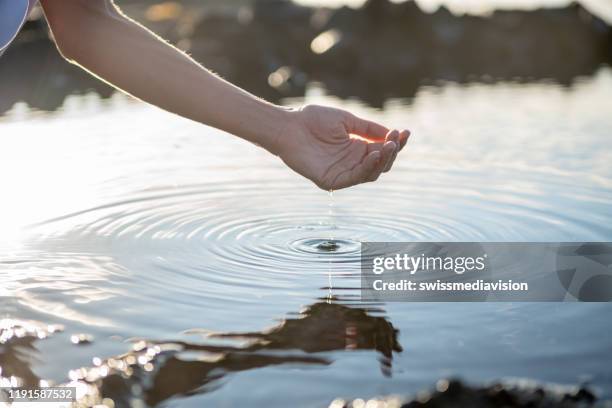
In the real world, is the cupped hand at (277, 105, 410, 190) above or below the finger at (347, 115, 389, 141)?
below

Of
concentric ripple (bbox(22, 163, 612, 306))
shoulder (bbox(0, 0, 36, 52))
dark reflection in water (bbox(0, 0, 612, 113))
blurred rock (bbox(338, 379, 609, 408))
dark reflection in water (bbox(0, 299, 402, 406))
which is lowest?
Result: blurred rock (bbox(338, 379, 609, 408))

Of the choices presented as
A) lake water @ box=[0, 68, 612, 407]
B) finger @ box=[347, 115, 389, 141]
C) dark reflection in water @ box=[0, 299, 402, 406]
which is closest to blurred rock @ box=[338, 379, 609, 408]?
lake water @ box=[0, 68, 612, 407]

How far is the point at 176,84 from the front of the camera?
2988mm

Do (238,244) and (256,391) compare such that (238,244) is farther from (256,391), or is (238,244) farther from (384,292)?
(256,391)

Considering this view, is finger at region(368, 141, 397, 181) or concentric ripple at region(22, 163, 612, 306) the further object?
concentric ripple at region(22, 163, 612, 306)

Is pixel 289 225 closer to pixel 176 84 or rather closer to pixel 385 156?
pixel 385 156

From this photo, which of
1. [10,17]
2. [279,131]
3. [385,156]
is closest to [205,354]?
[279,131]

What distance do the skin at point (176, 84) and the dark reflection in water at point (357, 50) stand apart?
7.29 meters

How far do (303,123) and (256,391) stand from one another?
1.28m

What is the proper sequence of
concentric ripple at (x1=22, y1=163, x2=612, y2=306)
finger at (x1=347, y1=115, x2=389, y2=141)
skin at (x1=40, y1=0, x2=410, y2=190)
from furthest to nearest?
1. concentric ripple at (x1=22, y1=163, x2=612, y2=306)
2. finger at (x1=347, y1=115, x2=389, y2=141)
3. skin at (x1=40, y1=0, x2=410, y2=190)

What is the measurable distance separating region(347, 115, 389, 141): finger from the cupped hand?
0.03 meters

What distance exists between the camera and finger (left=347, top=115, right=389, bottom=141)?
11.2 ft

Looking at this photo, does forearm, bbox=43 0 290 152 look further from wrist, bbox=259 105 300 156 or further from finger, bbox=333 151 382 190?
finger, bbox=333 151 382 190

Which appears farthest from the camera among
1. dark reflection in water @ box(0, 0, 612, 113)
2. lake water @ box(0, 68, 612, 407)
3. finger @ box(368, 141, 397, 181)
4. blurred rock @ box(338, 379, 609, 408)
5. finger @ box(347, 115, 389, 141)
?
dark reflection in water @ box(0, 0, 612, 113)
